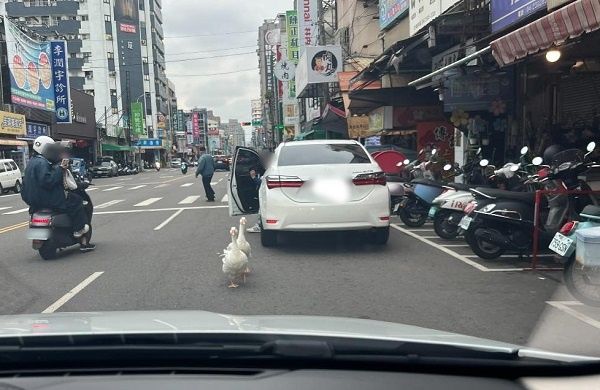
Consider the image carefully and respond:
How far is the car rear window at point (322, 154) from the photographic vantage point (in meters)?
8.50

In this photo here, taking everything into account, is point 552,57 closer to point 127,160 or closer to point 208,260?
point 208,260

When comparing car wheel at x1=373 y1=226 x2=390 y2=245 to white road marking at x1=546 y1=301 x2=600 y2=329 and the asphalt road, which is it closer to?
Answer: the asphalt road

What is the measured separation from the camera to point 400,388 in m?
1.86

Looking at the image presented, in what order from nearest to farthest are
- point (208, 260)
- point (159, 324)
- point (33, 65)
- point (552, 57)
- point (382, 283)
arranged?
point (159, 324)
point (382, 283)
point (208, 260)
point (552, 57)
point (33, 65)

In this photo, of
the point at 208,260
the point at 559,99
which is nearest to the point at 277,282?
the point at 208,260

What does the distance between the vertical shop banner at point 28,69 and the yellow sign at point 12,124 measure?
1546 mm

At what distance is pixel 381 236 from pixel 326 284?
2.40 meters

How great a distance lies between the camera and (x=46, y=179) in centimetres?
818

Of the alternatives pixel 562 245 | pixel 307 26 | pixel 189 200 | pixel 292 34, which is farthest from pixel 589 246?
pixel 292 34

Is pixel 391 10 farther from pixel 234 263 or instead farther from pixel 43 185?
pixel 234 263

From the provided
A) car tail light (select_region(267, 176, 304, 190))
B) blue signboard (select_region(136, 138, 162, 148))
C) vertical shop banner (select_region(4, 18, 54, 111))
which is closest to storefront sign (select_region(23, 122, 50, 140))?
vertical shop banner (select_region(4, 18, 54, 111))

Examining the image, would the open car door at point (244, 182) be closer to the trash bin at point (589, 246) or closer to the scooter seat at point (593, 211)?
the scooter seat at point (593, 211)

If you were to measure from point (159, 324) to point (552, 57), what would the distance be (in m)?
9.06

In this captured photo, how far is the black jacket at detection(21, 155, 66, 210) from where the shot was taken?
818 centimetres
